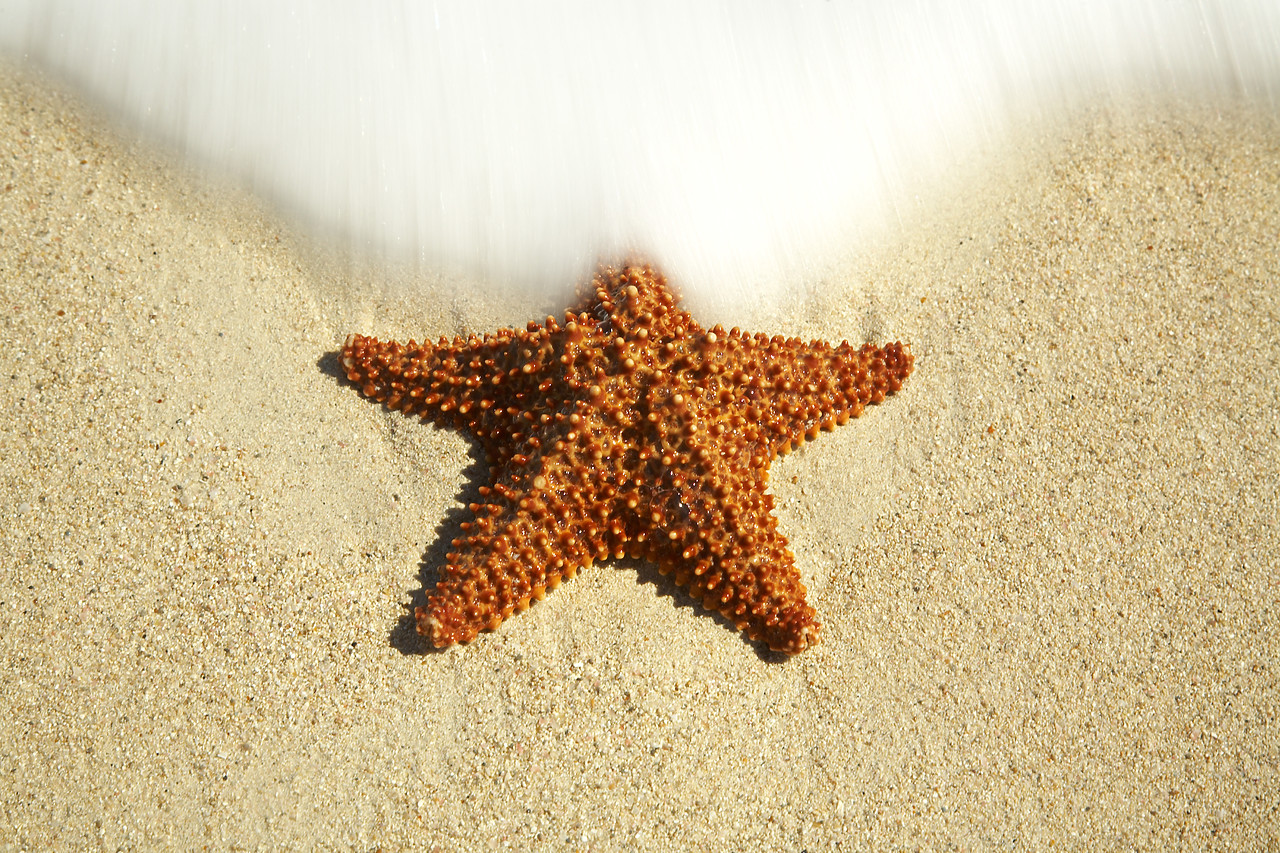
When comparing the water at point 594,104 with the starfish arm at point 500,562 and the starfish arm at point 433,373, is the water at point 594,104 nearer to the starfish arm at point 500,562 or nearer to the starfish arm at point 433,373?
the starfish arm at point 433,373

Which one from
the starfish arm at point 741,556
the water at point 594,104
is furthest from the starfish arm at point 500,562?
the water at point 594,104

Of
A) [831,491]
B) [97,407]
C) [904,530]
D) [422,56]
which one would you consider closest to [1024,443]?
[904,530]

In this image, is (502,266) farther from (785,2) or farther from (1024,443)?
(1024,443)

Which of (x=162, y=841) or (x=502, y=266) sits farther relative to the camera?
(x=502, y=266)

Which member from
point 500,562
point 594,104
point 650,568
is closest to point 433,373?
point 500,562

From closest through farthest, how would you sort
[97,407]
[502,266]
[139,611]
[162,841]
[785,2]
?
1. [162,841]
2. [139,611]
3. [97,407]
4. [502,266]
5. [785,2]

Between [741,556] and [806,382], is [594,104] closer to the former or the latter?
[806,382]
